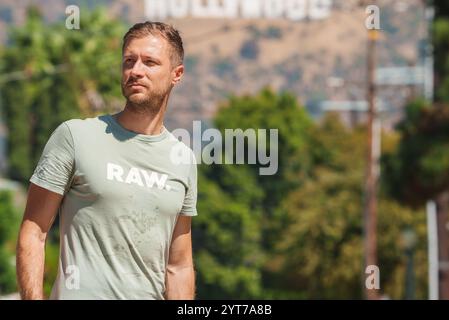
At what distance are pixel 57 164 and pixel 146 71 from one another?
511 mm

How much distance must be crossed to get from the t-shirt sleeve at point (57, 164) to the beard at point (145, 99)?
0.28 meters

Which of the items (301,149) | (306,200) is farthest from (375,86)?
(301,149)

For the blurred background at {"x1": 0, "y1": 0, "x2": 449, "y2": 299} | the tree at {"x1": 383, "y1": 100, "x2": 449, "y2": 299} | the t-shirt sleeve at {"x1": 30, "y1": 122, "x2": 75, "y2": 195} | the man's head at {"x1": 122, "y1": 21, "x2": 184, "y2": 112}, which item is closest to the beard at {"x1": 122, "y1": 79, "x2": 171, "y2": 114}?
the man's head at {"x1": 122, "y1": 21, "x2": 184, "y2": 112}

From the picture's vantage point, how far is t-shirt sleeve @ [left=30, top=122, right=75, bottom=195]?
6004mm

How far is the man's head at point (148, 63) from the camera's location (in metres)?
6.10

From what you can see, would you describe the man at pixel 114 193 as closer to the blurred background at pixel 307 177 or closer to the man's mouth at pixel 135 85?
the man's mouth at pixel 135 85

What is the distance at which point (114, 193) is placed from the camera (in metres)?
6.04

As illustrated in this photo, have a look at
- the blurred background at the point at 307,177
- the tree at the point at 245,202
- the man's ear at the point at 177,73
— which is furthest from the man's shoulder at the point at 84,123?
the tree at the point at 245,202

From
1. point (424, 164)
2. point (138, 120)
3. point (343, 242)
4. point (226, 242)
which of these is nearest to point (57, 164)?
point (138, 120)

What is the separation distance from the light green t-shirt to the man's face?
15cm

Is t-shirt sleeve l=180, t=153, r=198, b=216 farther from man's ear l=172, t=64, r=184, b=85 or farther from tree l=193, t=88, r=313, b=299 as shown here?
tree l=193, t=88, r=313, b=299

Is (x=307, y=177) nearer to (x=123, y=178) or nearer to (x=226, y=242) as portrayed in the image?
(x=226, y=242)

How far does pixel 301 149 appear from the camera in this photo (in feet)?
410

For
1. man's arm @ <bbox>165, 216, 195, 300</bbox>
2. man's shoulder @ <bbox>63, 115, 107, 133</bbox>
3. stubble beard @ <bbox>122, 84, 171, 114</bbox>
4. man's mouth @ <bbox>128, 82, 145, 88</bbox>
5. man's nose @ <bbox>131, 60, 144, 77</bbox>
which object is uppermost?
man's nose @ <bbox>131, 60, 144, 77</bbox>
